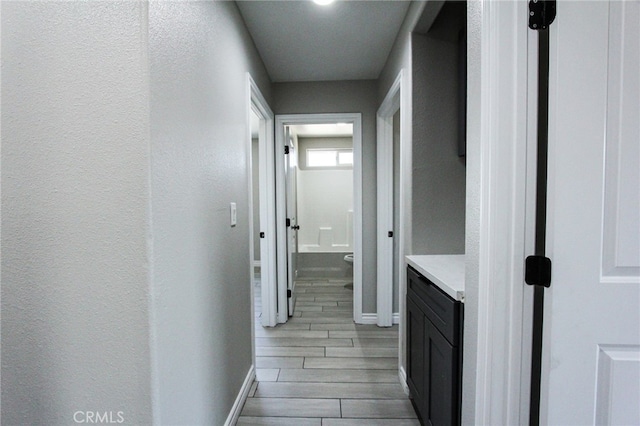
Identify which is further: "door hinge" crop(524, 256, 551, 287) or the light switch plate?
the light switch plate

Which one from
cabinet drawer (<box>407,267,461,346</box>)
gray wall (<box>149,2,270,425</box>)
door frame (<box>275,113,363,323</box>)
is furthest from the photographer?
door frame (<box>275,113,363,323</box>)

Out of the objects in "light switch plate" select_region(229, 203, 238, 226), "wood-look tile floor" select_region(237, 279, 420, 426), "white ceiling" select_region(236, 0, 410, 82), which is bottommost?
"wood-look tile floor" select_region(237, 279, 420, 426)

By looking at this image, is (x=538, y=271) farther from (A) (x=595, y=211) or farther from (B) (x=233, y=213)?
(B) (x=233, y=213)

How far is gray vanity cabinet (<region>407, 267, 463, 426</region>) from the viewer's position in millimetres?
1142

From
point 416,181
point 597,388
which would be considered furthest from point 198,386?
point 416,181

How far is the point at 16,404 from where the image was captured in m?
0.94

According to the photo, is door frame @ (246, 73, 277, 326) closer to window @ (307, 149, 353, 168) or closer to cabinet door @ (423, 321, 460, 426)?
cabinet door @ (423, 321, 460, 426)

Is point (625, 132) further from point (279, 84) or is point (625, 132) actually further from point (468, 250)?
point (279, 84)

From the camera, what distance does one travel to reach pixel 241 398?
173cm

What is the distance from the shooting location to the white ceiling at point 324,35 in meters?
1.78

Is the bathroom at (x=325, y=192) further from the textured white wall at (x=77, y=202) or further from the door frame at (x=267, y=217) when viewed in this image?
the textured white wall at (x=77, y=202)

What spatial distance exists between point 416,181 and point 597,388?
1.22 metres

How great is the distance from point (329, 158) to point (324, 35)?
3.26 meters

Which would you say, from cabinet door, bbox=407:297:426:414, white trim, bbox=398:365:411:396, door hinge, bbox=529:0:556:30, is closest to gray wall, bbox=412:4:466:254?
cabinet door, bbox=407:297:426:414
